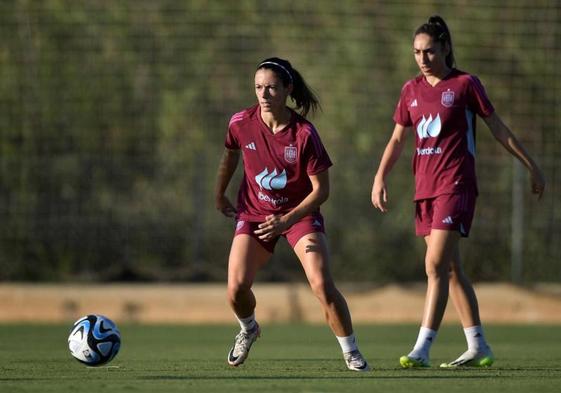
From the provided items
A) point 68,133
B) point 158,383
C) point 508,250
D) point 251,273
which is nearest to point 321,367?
point 251,273

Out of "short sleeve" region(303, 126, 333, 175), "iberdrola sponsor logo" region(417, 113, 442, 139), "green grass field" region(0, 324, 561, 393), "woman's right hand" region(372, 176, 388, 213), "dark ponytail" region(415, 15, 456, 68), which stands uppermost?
"dark ponytail" region(415, 15, 456, 68)

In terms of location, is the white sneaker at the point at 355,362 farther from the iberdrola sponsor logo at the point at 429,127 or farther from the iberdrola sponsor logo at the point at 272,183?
the iberdrola sponsor logo at the point at 429,127

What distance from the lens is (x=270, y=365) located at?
7816 mm

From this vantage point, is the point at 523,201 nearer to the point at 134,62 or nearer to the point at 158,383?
the point at 134,62

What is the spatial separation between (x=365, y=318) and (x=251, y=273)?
6595 millimetres

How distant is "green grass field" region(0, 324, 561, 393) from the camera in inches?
247

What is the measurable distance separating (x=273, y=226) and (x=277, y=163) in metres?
0.43

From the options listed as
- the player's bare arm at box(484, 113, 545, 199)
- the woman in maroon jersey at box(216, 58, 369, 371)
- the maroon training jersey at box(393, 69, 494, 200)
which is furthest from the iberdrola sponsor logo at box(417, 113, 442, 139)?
the woman in maroon jersey at box(216, 58, 369, 371)

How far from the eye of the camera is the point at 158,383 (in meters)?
6.38

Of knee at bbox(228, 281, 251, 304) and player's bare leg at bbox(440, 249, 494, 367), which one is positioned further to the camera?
player's bare leg at bbox(440, 249, 494, 367)

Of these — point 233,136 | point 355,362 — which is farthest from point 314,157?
point 355,362

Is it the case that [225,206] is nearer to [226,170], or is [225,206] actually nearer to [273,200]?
[226,170]

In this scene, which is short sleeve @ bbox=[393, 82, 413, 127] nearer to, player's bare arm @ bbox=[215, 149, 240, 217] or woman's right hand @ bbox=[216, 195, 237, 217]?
player's bare arm @ bbox=[215, 149, 240, 217]

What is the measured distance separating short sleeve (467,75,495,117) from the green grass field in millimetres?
1628
